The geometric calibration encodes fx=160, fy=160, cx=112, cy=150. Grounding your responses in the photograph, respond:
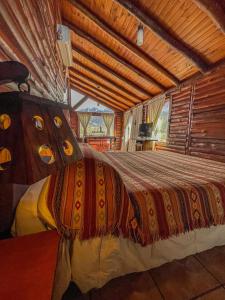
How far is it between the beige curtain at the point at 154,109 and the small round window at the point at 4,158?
17.1 feet

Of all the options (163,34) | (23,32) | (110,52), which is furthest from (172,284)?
(110,52)

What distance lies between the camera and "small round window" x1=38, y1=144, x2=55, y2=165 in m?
0.60

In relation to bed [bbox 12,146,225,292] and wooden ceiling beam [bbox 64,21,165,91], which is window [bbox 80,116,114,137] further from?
bed [bbox 12,146,225,292]

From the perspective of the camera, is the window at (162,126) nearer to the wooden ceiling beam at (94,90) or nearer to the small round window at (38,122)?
the wooden ceiling beam at (94,90)

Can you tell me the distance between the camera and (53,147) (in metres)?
0.66

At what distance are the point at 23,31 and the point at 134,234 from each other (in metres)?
1.73

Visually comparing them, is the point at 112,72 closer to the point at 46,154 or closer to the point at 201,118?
the point at 201,118

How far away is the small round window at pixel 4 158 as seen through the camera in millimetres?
567

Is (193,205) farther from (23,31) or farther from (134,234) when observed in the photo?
(23,31)

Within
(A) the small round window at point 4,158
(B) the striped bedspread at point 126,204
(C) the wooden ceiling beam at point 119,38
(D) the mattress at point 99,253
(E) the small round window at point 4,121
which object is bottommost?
(D) the mattress at point 99,253

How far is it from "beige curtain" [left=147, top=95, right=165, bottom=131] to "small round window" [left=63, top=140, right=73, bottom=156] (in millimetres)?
4963

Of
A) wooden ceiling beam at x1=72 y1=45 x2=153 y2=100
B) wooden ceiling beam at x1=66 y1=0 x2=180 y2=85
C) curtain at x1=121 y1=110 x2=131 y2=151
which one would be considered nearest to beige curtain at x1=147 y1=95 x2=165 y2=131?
wooden ceiling beam at x1=72 y1=45 x2=153 y2=100

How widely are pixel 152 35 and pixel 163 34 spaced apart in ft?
1.26

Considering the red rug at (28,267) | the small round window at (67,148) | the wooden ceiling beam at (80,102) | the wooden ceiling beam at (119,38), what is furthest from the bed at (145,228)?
the wooden ceiling beam at (80,102)
